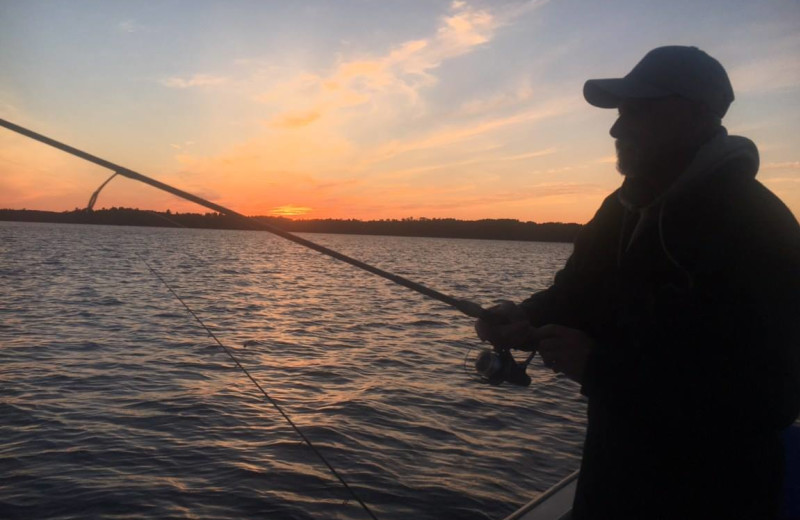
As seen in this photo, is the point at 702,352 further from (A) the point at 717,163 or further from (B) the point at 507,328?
(B) the point at 507,328

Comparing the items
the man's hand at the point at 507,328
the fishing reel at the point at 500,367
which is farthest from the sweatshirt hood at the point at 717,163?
the fishing reel at the point at 500,367

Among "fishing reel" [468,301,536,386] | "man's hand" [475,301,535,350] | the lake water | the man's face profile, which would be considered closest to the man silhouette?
the man's face profile

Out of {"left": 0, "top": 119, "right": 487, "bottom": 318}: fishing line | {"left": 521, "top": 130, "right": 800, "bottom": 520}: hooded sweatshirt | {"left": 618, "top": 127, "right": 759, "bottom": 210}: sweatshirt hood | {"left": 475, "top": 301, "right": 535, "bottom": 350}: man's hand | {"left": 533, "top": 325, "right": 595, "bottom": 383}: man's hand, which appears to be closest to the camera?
{"left": 521, "top": 130, "right": 800, "bottom": 520}: hooded sweatshirt

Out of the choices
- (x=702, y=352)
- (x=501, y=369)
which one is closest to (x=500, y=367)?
(x=501, y=369)

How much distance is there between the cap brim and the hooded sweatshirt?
0.93 ft

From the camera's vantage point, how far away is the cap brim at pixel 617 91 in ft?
7.89

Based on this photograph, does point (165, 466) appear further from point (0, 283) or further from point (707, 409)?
point (0, 283)

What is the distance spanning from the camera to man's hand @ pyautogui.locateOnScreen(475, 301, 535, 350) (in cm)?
294

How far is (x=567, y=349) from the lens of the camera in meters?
2.40

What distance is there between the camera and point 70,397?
10.6 m

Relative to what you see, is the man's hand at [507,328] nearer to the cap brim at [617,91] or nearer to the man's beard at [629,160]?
the man's beard at [629,160]

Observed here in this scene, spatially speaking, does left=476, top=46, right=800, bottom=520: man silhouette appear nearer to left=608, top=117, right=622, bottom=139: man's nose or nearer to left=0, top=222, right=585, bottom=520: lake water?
left=608, top=117, right=622, bottom=139: man's nose

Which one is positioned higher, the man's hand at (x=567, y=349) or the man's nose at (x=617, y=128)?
the man's nose at (x=617, y=128)

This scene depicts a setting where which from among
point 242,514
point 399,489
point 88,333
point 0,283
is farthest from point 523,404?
point 0,283
